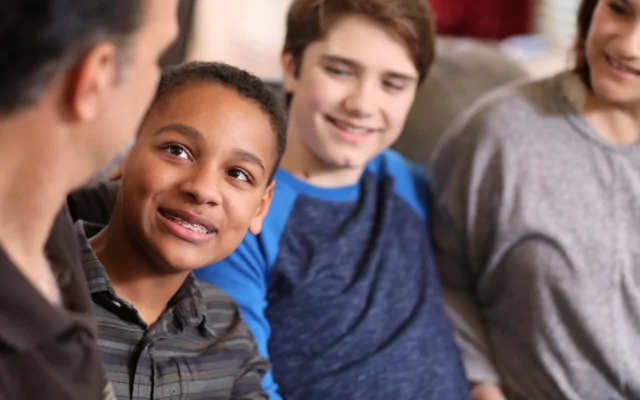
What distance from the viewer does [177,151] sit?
95 centimetres

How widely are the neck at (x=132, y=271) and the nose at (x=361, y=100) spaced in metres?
0.46

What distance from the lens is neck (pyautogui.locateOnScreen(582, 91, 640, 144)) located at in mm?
1434

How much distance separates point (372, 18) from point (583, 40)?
470 millimetres

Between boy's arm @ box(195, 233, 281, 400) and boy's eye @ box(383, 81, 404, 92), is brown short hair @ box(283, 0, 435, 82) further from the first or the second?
boy's arm @ box(195, 233, 281, 400)

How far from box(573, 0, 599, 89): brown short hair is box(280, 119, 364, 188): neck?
49 cm

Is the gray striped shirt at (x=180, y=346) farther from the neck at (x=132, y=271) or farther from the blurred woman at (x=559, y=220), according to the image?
the blurred woman at (x=559, y=220)

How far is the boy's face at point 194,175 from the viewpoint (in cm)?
92

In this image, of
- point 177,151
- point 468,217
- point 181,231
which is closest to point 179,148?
point 177,151

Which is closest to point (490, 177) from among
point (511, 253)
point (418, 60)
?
point (511, 253)

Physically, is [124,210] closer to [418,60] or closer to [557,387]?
[418,60]

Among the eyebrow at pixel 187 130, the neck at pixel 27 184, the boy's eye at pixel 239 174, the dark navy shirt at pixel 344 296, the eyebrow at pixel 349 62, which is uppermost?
the neck at pixel 27 184

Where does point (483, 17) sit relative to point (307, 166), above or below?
below

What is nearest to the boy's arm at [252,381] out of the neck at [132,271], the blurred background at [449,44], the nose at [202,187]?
the neck at [132,271]

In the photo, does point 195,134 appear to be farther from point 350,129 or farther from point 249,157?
point 350,129
